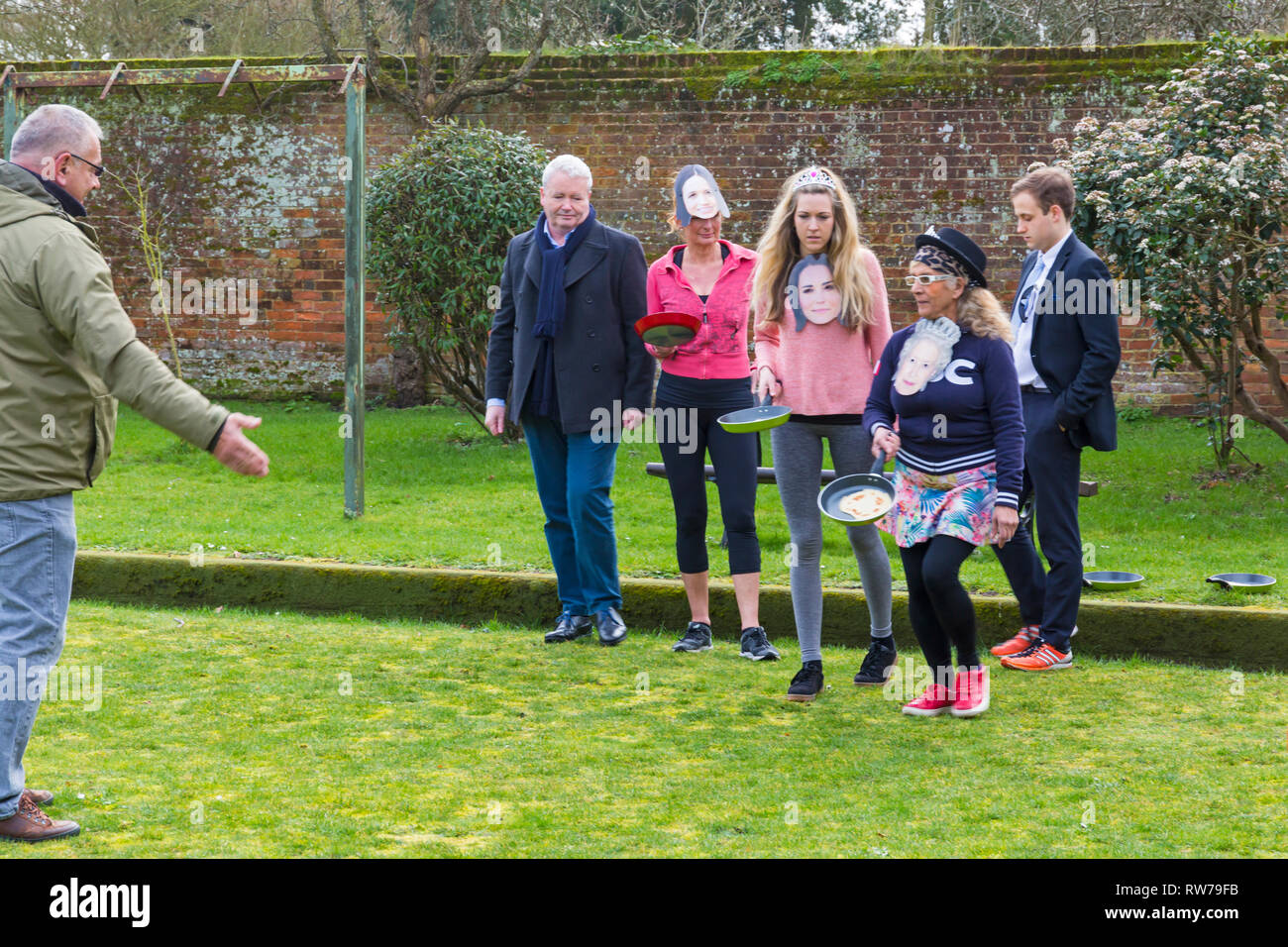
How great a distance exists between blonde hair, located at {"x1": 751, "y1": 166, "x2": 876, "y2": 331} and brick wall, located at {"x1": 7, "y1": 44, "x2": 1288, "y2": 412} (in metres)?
5.77

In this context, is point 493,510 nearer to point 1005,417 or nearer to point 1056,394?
point 1056,394

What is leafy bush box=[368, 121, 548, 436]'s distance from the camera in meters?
10.6

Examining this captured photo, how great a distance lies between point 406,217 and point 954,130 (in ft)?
16.7

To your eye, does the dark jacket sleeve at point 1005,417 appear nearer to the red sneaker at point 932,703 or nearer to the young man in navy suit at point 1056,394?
the red sneaker at point 932,703

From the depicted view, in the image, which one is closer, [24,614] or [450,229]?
[24,614]

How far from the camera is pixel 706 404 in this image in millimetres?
5855

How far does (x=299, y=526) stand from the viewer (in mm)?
8008

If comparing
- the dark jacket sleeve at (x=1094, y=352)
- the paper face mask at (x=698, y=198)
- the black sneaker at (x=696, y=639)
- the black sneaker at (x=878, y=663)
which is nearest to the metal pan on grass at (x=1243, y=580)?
the dark jacket sleeve at (x=1094, y=352)

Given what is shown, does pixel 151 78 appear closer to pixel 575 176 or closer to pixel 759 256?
pixel 575 176

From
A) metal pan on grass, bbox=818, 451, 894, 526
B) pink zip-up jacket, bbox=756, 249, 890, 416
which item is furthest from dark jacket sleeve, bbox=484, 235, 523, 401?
metal pan on grass, bbox=818, 451, 894, 526

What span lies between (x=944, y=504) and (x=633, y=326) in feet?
6.13

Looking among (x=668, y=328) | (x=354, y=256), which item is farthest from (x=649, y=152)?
(x=668, y=328)

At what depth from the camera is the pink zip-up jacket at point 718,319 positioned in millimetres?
5844

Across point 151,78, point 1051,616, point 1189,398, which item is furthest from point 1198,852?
point 1189,398
